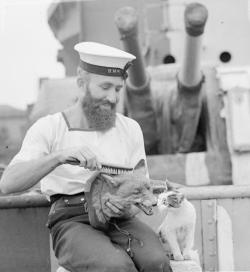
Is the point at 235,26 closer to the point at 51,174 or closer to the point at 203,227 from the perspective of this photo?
the point at 203,227

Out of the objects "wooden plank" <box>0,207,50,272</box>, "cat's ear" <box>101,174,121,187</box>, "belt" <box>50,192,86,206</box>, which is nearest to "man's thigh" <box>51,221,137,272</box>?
"belt" <box>50,192,86,206</box>

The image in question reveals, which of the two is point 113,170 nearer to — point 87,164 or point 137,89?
point 87,164

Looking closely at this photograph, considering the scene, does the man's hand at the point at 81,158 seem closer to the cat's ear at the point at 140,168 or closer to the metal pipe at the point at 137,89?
the cat's ear at the point at 140,168

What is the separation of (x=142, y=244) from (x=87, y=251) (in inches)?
10.4

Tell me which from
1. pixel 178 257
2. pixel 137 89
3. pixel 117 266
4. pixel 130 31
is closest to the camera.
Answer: pixel 117 266

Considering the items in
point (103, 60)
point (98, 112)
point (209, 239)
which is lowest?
point (209, 239)

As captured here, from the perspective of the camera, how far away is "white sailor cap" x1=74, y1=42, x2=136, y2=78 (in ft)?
10.5

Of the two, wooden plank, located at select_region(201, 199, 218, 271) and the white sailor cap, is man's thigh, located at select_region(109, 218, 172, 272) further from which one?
wooden plank, located at select_region(201, 199, 218, 271)

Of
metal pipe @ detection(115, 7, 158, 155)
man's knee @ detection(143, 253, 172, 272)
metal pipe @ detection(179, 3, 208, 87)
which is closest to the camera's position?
man's knee @ detection(143, 253, 172, 272)

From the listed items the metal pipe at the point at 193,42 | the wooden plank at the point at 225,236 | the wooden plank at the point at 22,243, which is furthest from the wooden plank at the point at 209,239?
the metal pipe at the point at 193,42

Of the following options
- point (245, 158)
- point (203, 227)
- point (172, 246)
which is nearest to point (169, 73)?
point (245, 158)

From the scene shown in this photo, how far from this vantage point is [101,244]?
9.80 feet

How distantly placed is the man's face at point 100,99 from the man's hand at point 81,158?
33 centimetres

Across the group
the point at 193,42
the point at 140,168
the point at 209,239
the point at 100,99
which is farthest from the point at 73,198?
the point at 193,42
